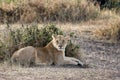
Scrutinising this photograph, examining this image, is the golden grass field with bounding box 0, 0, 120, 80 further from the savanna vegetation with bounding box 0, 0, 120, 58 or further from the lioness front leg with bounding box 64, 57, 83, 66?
the lioness front leg with bounding box 64, 57, 83, 66

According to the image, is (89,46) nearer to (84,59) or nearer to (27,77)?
(84,59)

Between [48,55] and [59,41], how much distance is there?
0.45 m

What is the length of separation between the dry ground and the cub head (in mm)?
518

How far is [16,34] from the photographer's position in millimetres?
12539

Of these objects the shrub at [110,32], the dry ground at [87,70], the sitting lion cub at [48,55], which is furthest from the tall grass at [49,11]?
the sitting lion cub at [48,55]

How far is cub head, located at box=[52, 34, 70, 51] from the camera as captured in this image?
11.8 meters

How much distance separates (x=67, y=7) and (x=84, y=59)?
868cm

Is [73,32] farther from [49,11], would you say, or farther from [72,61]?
[49,11]

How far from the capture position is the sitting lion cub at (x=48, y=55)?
1155cm

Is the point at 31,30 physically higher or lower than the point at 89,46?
higher

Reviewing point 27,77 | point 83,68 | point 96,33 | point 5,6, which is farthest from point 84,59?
point 5,6

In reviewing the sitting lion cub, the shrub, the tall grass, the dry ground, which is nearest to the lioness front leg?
the sitting lion cub

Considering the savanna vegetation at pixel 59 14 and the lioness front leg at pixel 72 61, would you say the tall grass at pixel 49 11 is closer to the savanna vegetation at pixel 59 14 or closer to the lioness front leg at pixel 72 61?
the savanna vegetation at pixel 59 14

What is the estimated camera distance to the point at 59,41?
1184 cm
